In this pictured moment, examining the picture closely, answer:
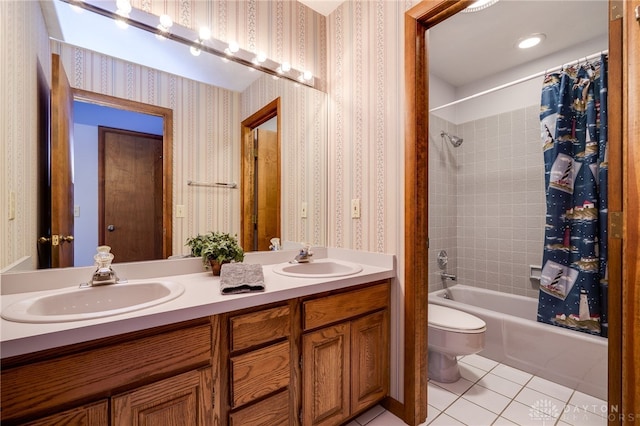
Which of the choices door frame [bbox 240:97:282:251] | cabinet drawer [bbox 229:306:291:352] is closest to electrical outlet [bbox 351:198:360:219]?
door frame [bbox 240:97:282:251]

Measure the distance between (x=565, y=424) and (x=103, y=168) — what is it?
2.61 meters

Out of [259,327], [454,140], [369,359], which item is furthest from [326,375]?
[454,140]

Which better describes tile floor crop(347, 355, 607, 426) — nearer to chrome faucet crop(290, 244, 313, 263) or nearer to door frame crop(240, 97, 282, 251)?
chrome faucet crop(290, 244, 313, 263)

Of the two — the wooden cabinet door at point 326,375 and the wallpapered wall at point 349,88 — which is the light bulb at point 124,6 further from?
the wooden cabinet door at point 326,375

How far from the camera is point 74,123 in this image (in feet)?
4.03

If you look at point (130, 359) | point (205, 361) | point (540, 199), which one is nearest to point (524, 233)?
point (540, 199)

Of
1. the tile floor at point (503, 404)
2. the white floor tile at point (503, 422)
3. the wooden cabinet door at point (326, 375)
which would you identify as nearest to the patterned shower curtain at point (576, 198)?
the tile floor at point (503, 404)

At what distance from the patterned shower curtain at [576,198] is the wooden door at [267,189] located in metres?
2.00

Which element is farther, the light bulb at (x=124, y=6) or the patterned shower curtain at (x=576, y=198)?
the patterned shower curtain at (x=576, y=198)

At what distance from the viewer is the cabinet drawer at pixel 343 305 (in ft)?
4.07

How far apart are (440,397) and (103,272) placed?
1.91 metres

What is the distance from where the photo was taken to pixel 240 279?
3.77 ft

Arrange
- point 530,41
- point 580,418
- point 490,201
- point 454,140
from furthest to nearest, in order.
Answer: point 454,140, point 490,201, point 530,41, point 580,418

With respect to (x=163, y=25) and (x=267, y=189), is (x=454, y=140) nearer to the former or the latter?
(x=267, y=189)
